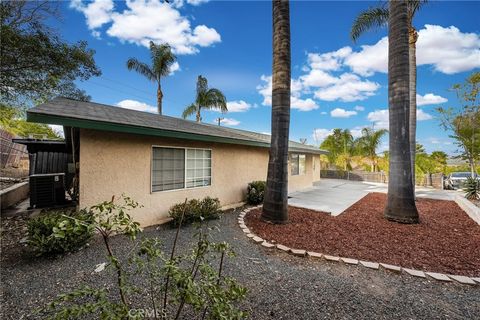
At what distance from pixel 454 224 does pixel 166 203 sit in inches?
328

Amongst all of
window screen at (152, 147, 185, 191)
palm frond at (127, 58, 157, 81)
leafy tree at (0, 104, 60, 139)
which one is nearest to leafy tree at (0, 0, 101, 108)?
leafy tree at (0, 104, 60, 139)

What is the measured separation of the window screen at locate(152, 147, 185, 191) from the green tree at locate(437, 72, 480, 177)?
19.5 metres

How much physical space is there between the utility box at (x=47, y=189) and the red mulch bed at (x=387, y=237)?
6.46 metres

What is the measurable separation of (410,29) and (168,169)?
11.7 m

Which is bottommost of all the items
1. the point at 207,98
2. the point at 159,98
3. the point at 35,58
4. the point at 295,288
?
the point at 295,288

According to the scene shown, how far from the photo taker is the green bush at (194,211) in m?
5.73

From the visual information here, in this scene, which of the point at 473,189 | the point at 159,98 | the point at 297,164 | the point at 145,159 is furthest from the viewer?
the point at 159,98

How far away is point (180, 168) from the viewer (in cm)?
636

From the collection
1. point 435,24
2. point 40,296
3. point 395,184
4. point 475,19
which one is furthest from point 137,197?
Result: point 475,19

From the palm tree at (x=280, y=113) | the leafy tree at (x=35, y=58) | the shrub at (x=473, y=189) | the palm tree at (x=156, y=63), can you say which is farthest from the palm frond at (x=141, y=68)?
the shrub at (x=473, y=189)

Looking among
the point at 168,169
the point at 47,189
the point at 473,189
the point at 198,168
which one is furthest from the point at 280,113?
the point at 473,189

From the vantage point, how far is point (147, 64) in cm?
1780

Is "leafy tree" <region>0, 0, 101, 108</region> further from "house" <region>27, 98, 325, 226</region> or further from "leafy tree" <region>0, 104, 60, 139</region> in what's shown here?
"house" <region>27, 98, 325, 226</region>

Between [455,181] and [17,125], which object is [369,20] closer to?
[455,181]
